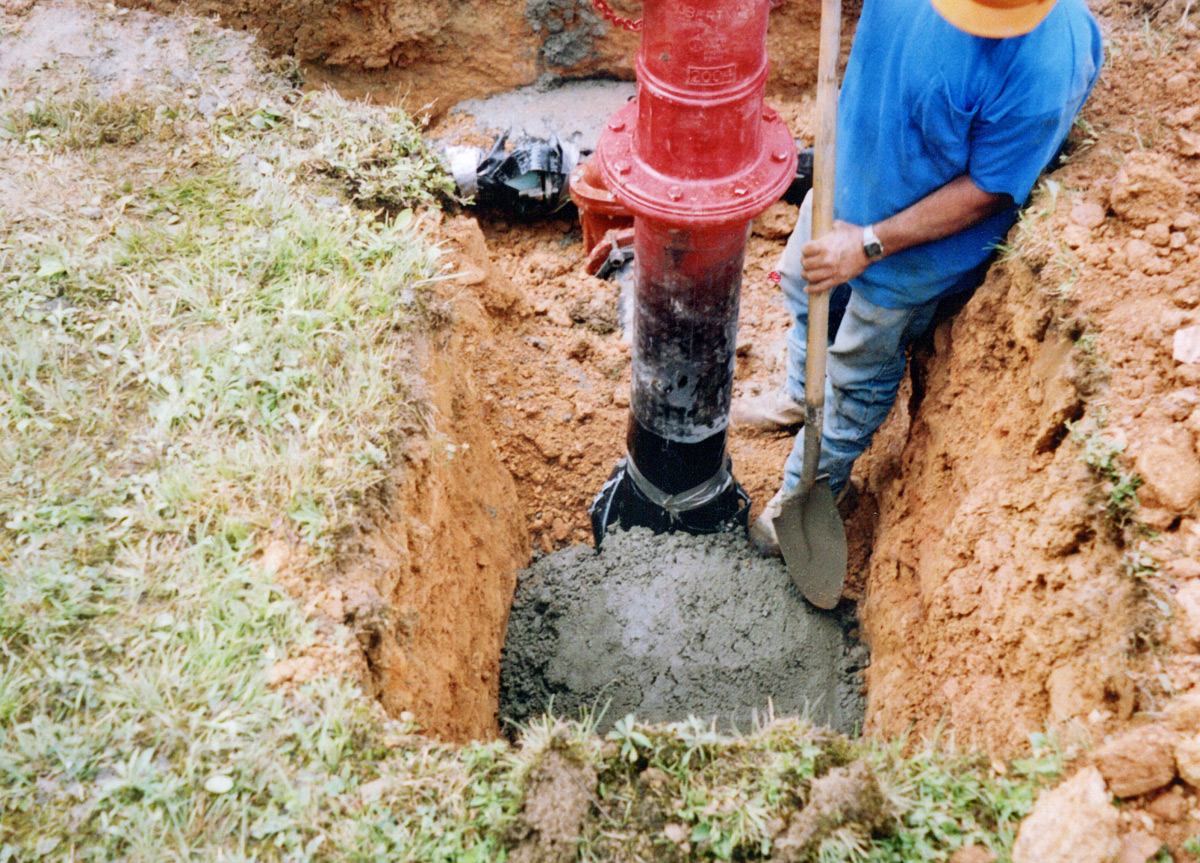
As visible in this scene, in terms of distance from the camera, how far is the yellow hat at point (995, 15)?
1836 millimetres

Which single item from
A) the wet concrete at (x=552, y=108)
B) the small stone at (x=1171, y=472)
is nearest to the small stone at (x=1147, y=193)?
the small stone at (x=1171, y=472)

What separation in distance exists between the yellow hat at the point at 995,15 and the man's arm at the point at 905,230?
46 centimetres

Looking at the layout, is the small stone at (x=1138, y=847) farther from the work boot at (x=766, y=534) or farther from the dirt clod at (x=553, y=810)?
the work boot at (x=766, y=534)

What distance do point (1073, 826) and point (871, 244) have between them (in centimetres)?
151

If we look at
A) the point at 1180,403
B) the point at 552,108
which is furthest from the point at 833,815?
the point at 552,108

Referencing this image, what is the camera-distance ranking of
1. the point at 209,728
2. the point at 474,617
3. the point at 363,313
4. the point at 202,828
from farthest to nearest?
the point at 474,617 → the point at 363,313 → the point at 209,728 → the point at 202,828

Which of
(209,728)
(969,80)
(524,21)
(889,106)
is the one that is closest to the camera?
(209,728)

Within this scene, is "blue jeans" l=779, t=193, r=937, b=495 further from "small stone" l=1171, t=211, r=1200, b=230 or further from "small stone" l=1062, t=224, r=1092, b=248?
"small stone" l=1171, t=211, r=1200, b=230

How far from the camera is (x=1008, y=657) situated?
6.86ft

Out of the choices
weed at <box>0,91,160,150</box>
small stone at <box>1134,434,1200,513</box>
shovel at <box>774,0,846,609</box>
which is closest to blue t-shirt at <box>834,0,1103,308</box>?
shovel at <box>774,0,846,609</box>

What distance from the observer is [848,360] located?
2.87 metres

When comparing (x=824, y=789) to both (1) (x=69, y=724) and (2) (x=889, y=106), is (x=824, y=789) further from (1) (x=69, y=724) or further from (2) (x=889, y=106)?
(2) (x=889, y=106)

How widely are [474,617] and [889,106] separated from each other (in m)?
Answer: 1.92

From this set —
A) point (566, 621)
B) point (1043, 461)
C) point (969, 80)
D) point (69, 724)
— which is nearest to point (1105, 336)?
point (1043, 461)
